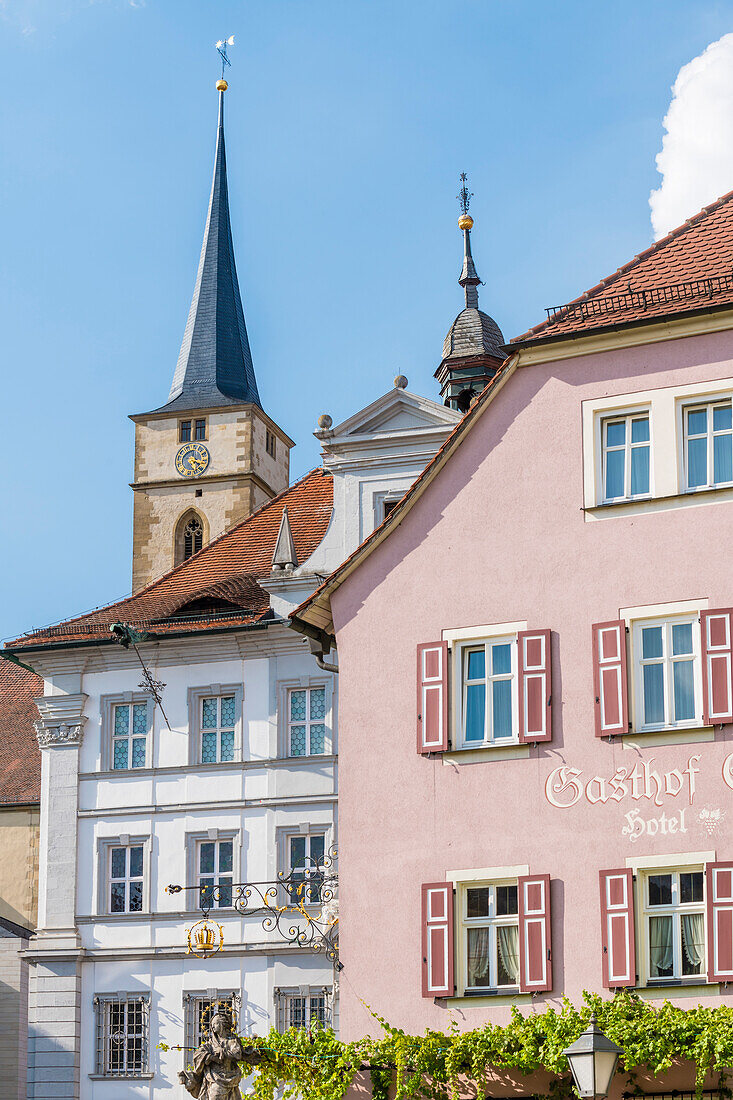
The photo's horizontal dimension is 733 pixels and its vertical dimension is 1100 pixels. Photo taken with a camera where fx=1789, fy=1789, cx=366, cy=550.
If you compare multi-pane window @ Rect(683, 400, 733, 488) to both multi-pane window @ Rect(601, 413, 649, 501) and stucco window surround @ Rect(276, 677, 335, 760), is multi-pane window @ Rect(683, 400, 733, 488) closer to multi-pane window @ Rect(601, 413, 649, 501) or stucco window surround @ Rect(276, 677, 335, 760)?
multi-pane window @ Rect(601, 413, 649, 501)

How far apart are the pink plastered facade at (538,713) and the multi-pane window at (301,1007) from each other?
9.73 meters

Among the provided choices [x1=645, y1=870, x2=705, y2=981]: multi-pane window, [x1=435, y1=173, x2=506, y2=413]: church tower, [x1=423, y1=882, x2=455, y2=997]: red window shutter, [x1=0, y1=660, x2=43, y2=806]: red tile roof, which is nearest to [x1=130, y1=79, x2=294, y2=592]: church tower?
[x1=0, y1=660, x2=43, y2=806]: red tile roof

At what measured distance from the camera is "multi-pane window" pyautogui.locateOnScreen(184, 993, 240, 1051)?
29.6 meters

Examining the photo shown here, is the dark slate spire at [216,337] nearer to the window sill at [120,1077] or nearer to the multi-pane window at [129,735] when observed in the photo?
the multi-pane window at [129,735]

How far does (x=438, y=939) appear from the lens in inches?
758

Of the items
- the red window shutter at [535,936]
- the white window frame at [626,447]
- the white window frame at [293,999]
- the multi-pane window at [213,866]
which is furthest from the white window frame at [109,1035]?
the white window frame at [626,447]

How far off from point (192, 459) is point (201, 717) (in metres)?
23.3

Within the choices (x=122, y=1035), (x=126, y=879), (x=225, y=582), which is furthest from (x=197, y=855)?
(x=225, y=582)

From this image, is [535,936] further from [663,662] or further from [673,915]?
[663,662]

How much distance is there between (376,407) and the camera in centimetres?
3056

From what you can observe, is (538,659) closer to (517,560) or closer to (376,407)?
(517,560)

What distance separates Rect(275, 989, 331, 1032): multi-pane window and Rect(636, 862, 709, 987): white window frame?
11.9m

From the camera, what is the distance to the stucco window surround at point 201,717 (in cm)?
3100

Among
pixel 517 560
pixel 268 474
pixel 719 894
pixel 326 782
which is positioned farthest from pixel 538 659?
pixel 268 474
